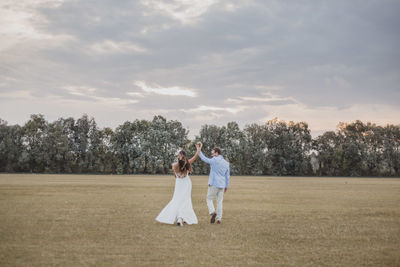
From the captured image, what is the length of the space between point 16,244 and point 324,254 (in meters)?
7.65

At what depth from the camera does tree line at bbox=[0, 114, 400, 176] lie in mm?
96500

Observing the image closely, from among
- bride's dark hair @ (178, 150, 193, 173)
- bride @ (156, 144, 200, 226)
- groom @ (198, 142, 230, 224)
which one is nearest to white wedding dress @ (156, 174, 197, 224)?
bride @ (156, 144, 200, 226)

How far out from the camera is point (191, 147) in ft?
341

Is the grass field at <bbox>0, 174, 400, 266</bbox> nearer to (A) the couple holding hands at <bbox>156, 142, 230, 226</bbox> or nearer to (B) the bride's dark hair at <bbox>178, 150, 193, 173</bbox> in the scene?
(A) the couple holding hands at <bbox>156, 142, 230, 226</bbox>

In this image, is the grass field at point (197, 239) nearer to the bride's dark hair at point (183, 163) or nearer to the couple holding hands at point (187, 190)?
the couple holding hands at point (187, 190)

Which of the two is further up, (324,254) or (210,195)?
(210,195)

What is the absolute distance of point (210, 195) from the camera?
13.9 metres

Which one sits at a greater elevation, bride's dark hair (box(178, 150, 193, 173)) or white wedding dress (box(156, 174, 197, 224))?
bride's dark hair (box(178, 150, 193, 173))

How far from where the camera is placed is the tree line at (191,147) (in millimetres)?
96500

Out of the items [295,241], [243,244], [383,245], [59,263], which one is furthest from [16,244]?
[383,245]

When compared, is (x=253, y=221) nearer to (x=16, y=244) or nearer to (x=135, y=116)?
(x=16, y=244)

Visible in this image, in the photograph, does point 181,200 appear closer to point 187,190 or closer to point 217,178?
point 187,190

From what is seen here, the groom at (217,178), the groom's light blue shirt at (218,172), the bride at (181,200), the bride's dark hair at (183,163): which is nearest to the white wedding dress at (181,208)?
the bride at (181,200)

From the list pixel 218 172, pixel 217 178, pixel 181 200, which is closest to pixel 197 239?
pixel 181 200
